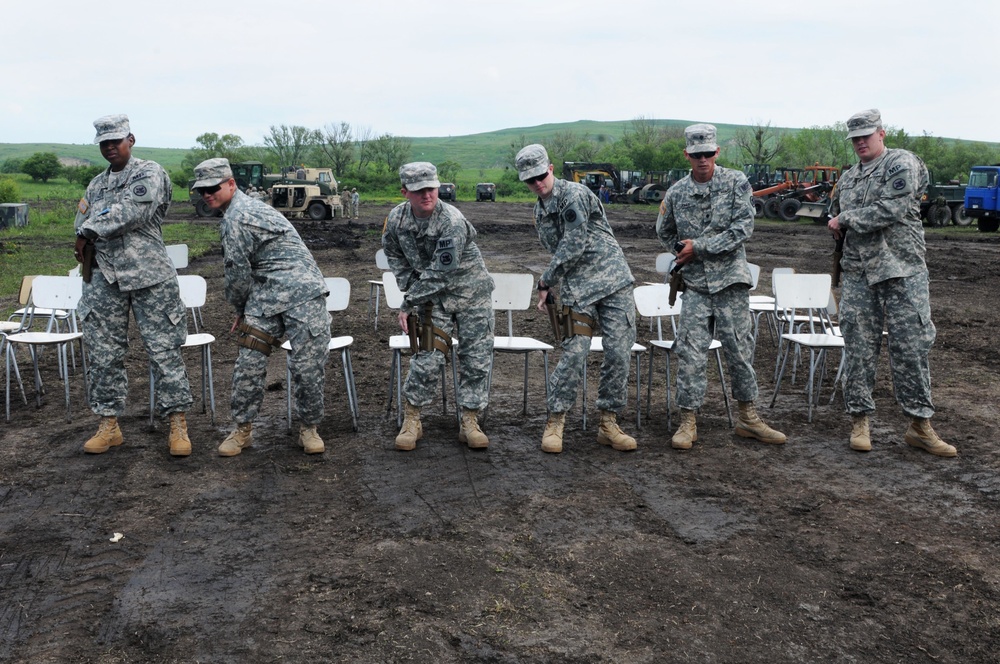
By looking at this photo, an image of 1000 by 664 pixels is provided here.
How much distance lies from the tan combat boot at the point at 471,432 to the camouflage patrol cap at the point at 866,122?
2.85 metres

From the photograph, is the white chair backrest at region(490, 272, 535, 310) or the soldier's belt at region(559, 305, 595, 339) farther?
the white chair backrest at region(490, 272, 535, 310)

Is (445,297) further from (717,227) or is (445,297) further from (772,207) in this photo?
(772,207)

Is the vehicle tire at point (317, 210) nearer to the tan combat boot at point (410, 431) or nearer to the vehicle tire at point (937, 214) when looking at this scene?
the vehicle tire at point (937, 214)

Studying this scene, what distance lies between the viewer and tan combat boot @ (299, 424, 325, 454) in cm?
549

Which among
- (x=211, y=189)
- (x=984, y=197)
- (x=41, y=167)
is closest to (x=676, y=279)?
(x=211, y=189)

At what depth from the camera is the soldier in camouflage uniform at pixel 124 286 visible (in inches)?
208

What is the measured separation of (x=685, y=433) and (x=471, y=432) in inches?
53.0

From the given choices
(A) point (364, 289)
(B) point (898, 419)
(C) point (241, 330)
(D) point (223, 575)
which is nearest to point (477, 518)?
(D) point (223, 575)

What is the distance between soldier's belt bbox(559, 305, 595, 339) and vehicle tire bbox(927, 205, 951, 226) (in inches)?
988

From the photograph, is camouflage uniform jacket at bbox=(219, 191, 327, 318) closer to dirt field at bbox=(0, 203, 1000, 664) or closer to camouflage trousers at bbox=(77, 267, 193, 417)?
camouflage trousers at bbox=(77, 267, 193, 417)

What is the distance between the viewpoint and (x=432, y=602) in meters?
3.55

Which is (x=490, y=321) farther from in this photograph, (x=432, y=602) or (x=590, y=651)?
(x=590, y=651)

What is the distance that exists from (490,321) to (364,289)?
8.41 metres

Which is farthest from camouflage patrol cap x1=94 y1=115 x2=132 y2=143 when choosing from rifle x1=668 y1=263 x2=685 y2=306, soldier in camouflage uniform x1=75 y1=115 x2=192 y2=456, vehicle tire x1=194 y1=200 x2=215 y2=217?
vehicle tire x1=194 y1=200 x2=215 y2=217
